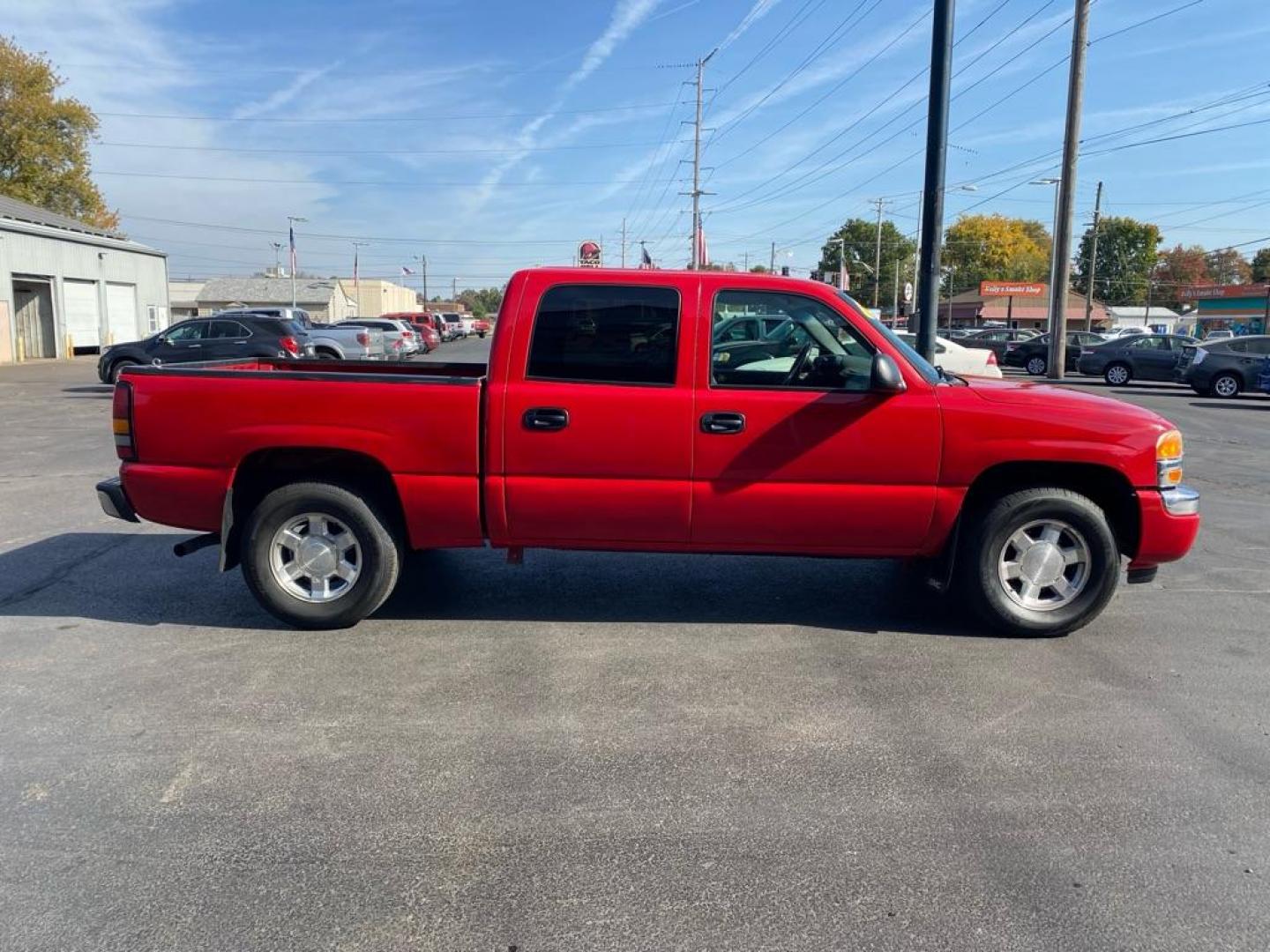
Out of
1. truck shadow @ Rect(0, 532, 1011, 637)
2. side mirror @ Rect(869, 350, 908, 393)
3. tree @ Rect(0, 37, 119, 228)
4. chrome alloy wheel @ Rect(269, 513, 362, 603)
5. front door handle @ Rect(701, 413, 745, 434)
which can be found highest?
tree @ Rect(0, 37, 119, 228)

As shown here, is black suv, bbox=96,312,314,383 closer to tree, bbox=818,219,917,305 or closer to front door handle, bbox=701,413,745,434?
front door handle, bbox=701,413,745,434

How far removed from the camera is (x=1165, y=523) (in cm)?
524

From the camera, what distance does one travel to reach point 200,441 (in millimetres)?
5254

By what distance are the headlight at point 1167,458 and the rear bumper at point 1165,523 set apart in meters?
0.06

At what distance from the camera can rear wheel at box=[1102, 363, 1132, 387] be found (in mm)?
26953

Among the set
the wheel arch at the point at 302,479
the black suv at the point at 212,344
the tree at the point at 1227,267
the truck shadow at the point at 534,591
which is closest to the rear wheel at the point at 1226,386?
the truck shadow at the point at 534,591

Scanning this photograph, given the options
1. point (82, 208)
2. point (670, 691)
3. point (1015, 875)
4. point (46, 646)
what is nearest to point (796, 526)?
point (670, 691)

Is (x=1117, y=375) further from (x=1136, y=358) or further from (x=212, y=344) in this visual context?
(x=212, y=344)

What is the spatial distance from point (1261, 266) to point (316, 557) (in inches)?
5724

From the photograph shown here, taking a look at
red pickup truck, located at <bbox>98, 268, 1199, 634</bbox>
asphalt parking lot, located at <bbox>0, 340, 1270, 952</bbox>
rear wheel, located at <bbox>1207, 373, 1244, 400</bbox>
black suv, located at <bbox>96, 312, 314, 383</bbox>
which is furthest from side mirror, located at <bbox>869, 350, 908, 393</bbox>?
rear wheel, located at <bbox>1207, 373, 1244, 400</bbox>

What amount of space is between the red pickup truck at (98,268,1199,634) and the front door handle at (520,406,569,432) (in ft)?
0.05

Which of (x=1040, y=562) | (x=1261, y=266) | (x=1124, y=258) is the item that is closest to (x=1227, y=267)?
(x=1261, y=266)

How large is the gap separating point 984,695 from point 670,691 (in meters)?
1.50

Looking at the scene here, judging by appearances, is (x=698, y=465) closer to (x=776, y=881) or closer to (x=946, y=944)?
(x=776, y=881)
